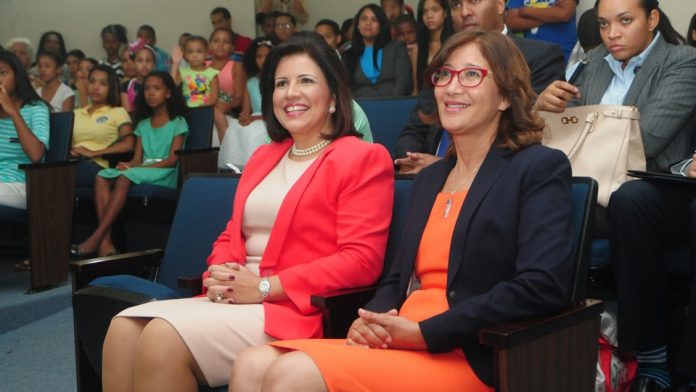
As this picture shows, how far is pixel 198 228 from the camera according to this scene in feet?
7.82

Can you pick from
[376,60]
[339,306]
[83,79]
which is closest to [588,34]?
[376,60]

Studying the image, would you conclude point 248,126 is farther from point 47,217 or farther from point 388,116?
point 388,116

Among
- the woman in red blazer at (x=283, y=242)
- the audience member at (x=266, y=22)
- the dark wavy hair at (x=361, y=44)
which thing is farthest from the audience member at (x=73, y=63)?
the woman in red blazer at (x=283, y=242)

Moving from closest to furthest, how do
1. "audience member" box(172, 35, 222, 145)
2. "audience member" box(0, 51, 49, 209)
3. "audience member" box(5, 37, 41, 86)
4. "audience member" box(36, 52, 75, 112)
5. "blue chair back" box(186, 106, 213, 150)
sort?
"audience member" box(0, 51, 49, 209), "blue chair back" box(186, 106, 213, 150), "audience member" box(172, 35, 222, 145), "audience member" box(36, 52, 75, 112), "audience member" box(5, 37, 41, 86)

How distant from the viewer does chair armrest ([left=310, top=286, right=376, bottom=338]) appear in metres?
1.79

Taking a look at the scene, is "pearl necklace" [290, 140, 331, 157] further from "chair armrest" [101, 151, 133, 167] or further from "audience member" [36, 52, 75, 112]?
"audience member" [36, 52, 75, 112]

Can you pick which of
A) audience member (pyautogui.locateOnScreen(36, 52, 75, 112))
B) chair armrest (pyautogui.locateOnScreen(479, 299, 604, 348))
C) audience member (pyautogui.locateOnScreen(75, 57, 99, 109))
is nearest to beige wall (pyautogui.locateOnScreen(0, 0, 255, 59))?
audience member (pyautogui.locateOnScreen(75, 57, 99, 109))

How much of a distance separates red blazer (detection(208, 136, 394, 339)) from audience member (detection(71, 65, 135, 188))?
3126 mm

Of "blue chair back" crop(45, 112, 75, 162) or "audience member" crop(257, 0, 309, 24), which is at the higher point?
"audience member" crop(257, 0, 309, 24)

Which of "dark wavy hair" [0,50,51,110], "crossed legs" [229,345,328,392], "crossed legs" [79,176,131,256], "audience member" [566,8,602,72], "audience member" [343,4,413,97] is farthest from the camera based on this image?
"crossed legs" [79,176,131,256]

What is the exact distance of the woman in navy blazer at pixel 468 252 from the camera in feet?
4.91

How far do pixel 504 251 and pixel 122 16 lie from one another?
6.75m

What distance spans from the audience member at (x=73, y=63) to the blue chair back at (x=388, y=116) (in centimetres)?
434

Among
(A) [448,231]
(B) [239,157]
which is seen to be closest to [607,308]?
(A) [448,231]
